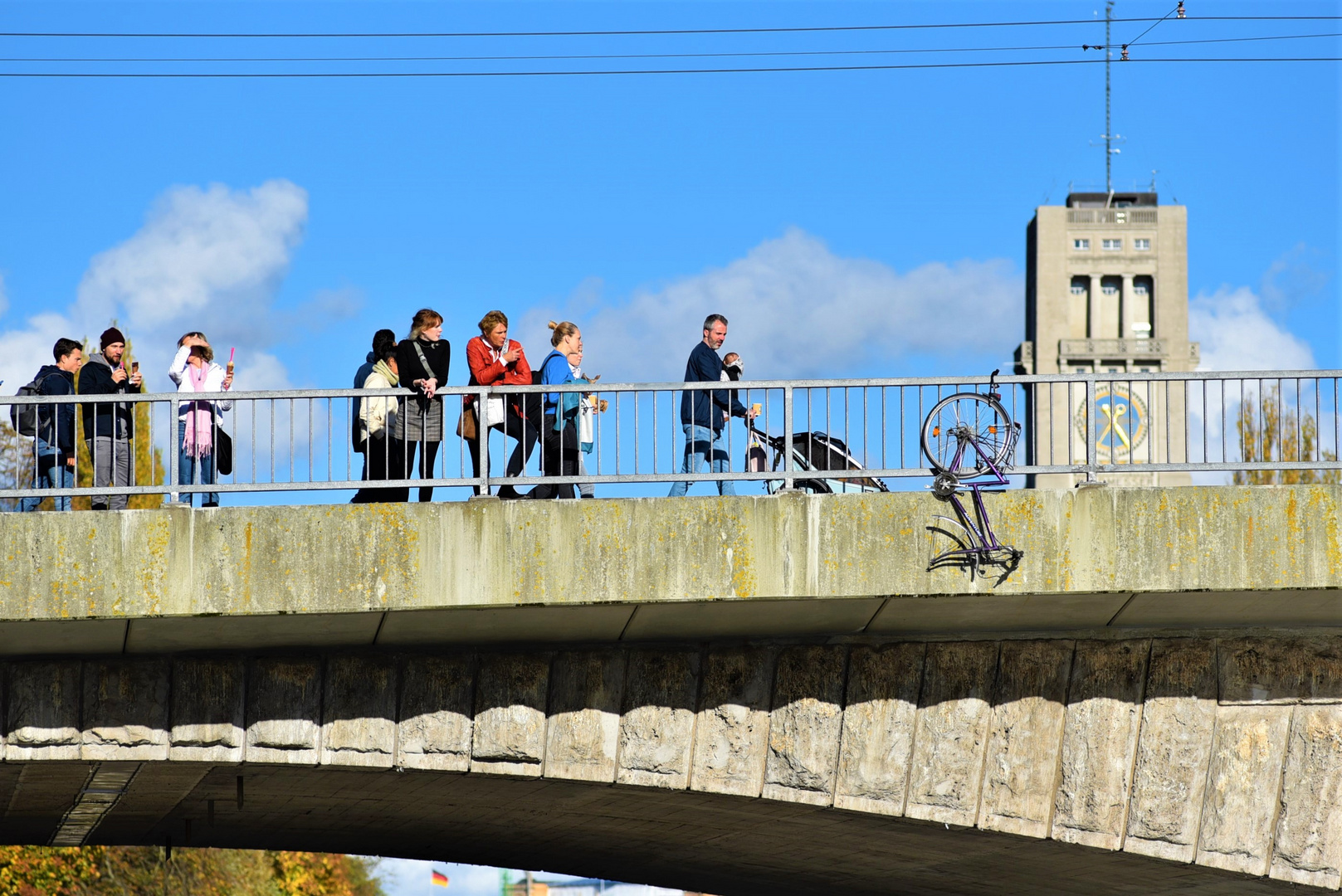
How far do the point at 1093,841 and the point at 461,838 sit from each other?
703 centimetres

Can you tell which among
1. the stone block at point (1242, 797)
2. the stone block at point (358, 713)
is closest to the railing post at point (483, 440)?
the stone block at point (358, 713)

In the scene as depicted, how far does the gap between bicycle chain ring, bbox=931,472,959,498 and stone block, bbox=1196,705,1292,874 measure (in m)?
2.05

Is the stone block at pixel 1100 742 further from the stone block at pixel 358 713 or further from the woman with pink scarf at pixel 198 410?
the woman with pink scarf at pixel 198 410

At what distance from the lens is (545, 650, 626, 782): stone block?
29.5ft

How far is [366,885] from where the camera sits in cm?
3400

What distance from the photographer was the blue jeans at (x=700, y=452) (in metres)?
9.49

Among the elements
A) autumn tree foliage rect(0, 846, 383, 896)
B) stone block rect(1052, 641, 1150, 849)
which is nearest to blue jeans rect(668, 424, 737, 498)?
stone block rect(1052, 641, 1150, 849)

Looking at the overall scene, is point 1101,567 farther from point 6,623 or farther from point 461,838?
point 461,838

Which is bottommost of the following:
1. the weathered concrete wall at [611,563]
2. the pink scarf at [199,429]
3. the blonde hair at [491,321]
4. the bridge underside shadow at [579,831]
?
the bridge underside shadow at [579,831]

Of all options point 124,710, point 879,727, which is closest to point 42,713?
point 124,710

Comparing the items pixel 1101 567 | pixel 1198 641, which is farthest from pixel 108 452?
pixel 1198 641

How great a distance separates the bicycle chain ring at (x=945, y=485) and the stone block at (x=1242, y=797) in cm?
205

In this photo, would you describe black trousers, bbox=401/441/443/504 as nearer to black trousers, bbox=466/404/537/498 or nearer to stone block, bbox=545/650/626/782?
black trousers, bbox=466/404/537/498

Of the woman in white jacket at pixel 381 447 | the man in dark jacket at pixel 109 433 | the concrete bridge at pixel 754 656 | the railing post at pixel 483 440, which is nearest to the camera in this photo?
the concrete bridge at pixel 754 656
